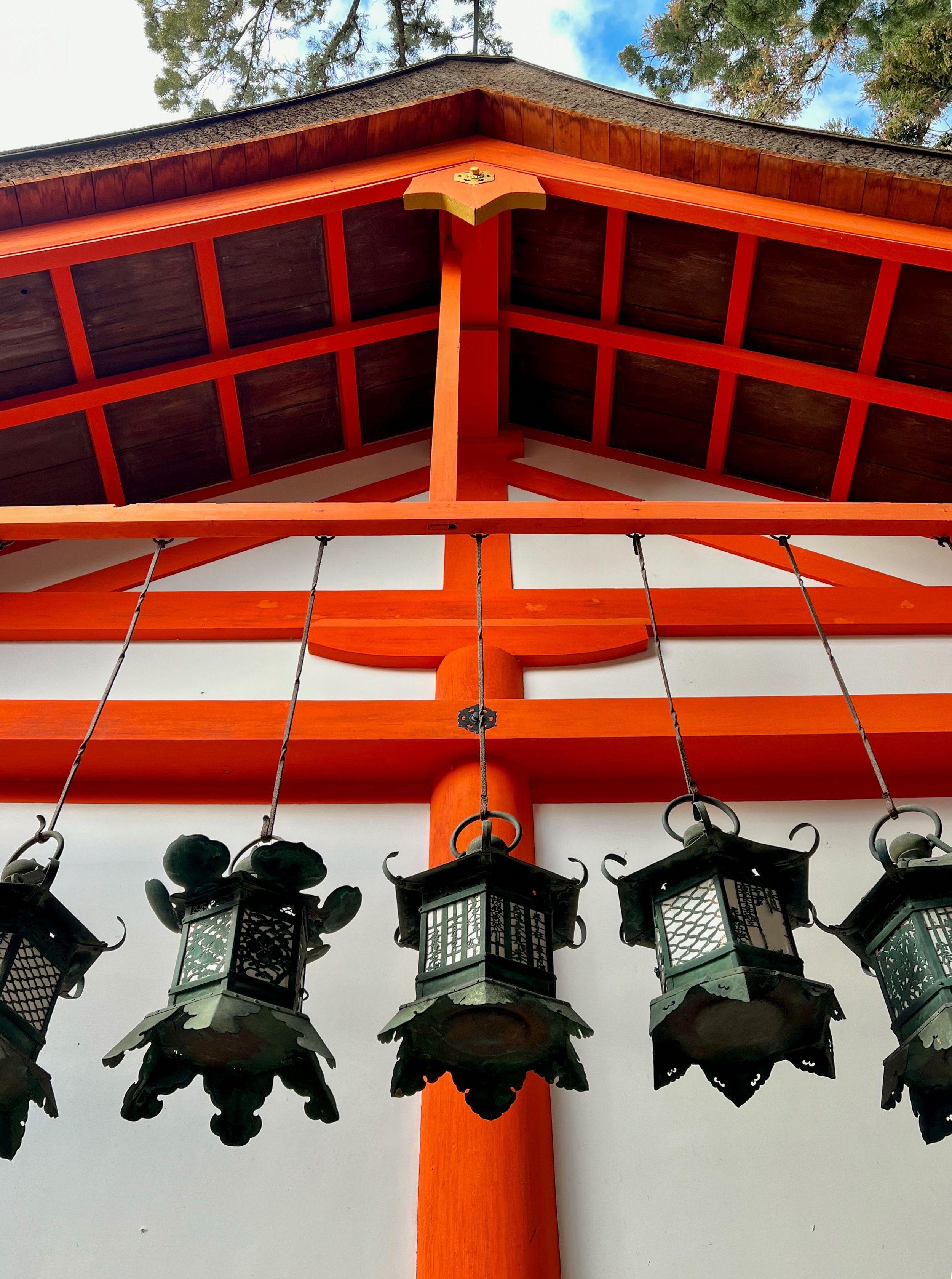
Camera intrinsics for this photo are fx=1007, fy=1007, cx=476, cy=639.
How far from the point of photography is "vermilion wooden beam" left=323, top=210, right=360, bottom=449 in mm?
4055

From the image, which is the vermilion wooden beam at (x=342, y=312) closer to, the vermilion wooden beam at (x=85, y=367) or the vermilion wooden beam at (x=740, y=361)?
the vermilion wooden beam at (x=740, y=361)

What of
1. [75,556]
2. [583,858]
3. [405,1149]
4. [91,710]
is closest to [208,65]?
[75,556]

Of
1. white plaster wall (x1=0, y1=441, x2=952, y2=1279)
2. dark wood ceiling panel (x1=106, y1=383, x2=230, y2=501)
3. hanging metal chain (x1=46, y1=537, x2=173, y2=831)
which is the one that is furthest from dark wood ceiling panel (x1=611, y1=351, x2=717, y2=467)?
hanging metal chain (x1=46, y1=537, x2=173, y2=831)

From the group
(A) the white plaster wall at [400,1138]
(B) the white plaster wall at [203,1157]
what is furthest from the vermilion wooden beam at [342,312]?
(B) the white plaster wall at [203,1157]

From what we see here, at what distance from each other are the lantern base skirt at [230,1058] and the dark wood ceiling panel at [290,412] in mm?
3246

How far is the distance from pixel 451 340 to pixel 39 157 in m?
1.49

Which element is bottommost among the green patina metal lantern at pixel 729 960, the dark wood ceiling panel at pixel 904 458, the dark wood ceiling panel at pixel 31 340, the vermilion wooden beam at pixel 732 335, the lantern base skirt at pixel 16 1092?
the lantern base skirt at pixel 16 1092

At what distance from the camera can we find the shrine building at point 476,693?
1.76 metres

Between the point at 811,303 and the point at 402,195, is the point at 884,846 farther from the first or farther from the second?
the point at 402,195

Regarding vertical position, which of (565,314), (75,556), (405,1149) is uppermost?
(565,314)

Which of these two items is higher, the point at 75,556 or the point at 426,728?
the point at 75,556

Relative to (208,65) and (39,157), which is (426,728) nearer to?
(39,157)

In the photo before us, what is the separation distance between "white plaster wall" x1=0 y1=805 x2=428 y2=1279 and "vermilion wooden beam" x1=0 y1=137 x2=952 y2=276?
2.11m

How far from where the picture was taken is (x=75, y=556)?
4199 mm
